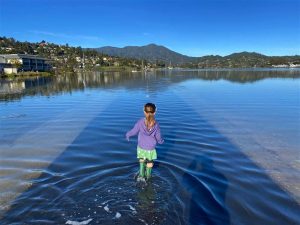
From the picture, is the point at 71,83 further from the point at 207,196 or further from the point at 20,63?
the point at 20,63

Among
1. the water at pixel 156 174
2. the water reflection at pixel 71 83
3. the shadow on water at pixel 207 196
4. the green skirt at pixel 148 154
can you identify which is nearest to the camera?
the shadow on water at pixel 207 196

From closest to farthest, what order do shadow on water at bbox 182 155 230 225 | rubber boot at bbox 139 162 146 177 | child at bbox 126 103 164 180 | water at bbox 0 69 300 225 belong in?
shadow on water at bbox 182 155 230 225
water at bbox 0 69 300 225
child at bbox 126 103 164 180
rubber boot at bbox 139 162 146 177

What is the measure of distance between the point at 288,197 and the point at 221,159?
2.97m

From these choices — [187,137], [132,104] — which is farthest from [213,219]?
[132,104]

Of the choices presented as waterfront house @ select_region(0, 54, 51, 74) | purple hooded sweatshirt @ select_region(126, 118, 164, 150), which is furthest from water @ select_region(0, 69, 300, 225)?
waterfront house @ select_region(0, 54, 51, 74)

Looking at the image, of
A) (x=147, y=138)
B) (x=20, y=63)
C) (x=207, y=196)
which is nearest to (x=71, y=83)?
(x=147, y=138)

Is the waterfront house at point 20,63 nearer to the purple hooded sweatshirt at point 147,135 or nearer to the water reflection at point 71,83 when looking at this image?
the water reflection at point 71,83

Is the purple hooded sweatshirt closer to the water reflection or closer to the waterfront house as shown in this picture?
the water reflection

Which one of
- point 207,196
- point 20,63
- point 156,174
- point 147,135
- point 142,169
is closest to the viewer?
point 207,196

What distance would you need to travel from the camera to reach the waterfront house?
3682 inches

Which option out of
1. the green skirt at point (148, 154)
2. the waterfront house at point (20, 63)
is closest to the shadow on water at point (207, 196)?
the green skirt at point (148, 154)

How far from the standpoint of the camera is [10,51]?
17712cm

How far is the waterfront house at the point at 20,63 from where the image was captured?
307 feet

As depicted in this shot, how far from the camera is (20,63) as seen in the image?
105 metres
